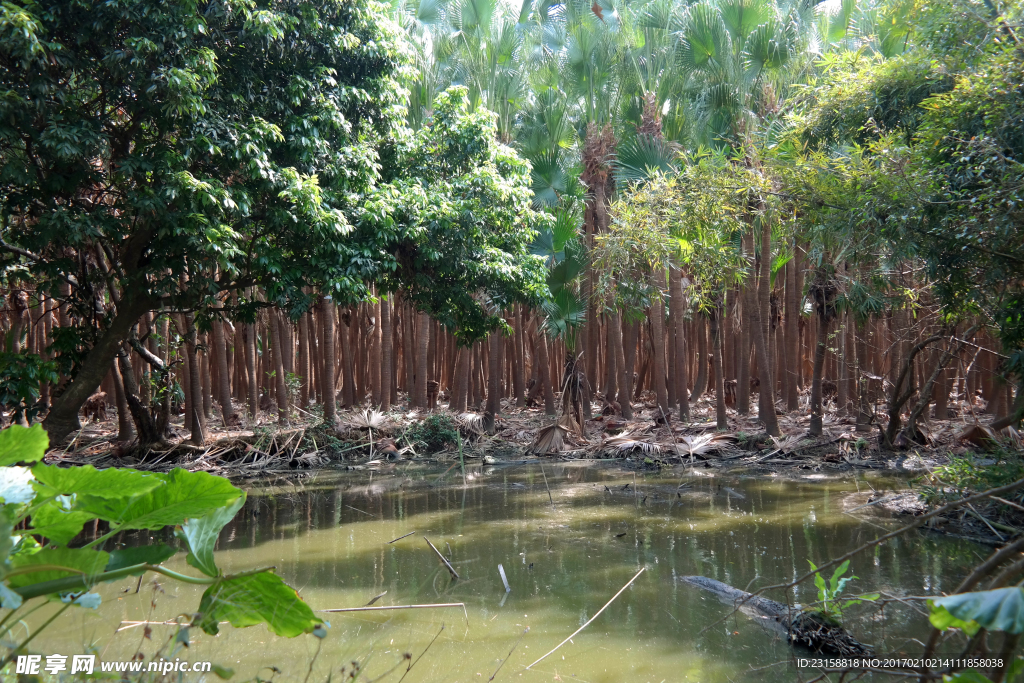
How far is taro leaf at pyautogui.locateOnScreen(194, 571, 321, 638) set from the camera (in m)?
1.45

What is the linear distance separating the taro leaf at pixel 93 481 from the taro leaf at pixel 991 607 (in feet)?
5.56

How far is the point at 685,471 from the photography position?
38.2ft

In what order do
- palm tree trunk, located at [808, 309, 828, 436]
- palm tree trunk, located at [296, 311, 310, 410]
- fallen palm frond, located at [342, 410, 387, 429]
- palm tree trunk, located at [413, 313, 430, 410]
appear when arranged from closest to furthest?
1. palm tree trunk, located at [808, 309, 828, 436]
2. fallen palm frond, located at [342, 410, 387, 429]
3. palm tree trunk, located at [413, 313, 430, 410]
4. palm tree trunk, located at [296, 311, 310, 410]

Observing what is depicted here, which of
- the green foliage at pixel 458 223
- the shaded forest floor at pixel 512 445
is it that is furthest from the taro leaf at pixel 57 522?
the shaded forest floor at pixel 512 445

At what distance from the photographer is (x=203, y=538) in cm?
143

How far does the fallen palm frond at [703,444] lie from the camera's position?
12.5 metres

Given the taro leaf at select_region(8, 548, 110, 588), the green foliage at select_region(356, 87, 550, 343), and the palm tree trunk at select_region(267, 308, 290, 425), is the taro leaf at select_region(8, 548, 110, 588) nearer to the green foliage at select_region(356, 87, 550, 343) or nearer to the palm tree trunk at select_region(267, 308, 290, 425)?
the green foliage at select_region(356, 87, 550, 343)

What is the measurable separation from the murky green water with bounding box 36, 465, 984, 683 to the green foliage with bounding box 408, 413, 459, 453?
3471 mm

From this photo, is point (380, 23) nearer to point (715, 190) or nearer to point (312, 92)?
point (312, 92)

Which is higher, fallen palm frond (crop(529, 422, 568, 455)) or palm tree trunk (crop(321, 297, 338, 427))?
palm tree trunk (crop(321, 297, 338, 427))

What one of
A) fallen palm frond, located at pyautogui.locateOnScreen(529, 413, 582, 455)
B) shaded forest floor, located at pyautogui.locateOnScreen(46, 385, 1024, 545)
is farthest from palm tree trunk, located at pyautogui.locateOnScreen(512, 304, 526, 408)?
fallen palm frond, located at pyautogui.locateOnScreen(529, 413, 582, 455)

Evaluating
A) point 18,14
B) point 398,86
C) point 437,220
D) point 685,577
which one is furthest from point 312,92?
point 685,577

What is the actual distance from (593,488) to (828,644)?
622cm

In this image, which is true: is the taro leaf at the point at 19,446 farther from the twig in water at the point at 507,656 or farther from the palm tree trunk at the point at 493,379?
the palm tree trunk at the point at 493,379
